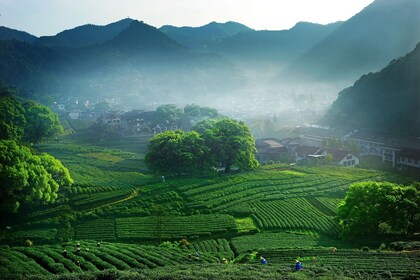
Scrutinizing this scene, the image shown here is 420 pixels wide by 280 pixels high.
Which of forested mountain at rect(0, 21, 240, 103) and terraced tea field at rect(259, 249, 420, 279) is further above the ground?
forested mountain at rect(0, 21, 240, 103)

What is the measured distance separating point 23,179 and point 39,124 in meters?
34.8

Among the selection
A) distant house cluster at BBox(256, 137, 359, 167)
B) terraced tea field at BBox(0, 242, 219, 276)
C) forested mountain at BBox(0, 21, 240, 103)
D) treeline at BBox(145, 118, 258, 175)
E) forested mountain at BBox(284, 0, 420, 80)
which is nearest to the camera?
terraced tea field at BBox(0, 242, 219, 276)

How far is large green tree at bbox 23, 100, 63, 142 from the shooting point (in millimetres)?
65838

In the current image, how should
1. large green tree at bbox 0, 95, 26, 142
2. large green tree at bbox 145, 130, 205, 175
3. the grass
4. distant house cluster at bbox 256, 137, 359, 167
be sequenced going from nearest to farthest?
the grass, large green tree at bbox 145, 130, 205, 175, large green tree at bbox 0, 95, 26, 142, distant house cluster at bbox 256, 137, 359, 167

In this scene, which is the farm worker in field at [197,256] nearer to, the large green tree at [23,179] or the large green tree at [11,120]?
the large green tree at [23,179]

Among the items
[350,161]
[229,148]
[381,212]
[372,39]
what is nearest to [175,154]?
[229,148]

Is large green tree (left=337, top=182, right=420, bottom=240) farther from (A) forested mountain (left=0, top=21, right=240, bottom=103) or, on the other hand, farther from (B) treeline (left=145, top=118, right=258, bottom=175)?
(A) forested mountain (left=0, top=21, right=240, bottom=103)

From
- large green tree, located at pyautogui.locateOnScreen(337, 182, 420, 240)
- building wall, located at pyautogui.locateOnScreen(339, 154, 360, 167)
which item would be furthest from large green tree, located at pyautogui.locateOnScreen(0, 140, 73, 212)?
building wall, located at pyautogui.locateOnScreen(339, 154, 360, 167)

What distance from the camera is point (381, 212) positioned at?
31.8 metres

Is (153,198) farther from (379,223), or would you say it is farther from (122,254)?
(379,223)

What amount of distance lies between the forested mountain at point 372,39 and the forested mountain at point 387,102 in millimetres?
71551

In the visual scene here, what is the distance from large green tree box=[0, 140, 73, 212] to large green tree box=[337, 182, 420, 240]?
26759mm

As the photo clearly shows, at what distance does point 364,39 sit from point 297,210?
512ft

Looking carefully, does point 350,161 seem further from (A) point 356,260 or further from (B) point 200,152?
(A) point 356,260
